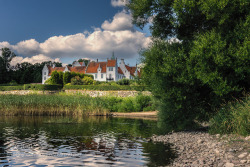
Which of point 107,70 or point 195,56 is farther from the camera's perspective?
point 107,70

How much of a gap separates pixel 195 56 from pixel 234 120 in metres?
3.54

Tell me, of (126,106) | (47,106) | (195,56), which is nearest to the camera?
(195,56)

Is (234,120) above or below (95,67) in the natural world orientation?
below

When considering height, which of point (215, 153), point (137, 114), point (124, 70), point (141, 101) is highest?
point (124, 70)

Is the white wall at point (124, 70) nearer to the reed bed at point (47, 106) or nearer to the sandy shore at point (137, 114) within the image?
the sandy shore at point (137, 114)

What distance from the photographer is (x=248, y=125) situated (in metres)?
9.24

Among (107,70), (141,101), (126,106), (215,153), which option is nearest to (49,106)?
(126,106)

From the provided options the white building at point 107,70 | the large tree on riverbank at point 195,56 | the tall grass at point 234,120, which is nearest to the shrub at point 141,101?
the large tree on riverbank at point 195,56

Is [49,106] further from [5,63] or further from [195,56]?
[5,63]

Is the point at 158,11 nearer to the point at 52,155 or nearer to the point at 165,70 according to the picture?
the point at 165,70

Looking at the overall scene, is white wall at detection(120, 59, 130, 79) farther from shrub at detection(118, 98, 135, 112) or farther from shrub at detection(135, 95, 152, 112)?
shrub at detection(135, 95, 152, 112)

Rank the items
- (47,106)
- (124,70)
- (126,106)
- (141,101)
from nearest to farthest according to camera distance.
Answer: (47,106) → (126,106) → (141,101) → (124,70)

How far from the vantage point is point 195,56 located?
11.6 m

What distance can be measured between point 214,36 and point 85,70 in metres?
68.8
